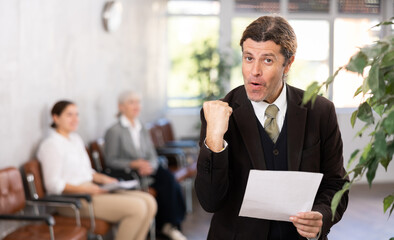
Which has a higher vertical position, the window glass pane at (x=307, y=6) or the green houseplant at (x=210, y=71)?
the window glass pane at (x=307, y=6)

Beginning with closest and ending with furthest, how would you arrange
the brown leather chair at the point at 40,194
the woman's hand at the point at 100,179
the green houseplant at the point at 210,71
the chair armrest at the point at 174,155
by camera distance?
1. the brown leather chair at the point at 40,194
2. the woman's hand at the point at 100,179
3. the chair armrest at the point at 174,155
4. the green houseplant at the point at 210,71

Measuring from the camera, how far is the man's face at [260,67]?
1781mm

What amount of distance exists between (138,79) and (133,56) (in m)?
0.41

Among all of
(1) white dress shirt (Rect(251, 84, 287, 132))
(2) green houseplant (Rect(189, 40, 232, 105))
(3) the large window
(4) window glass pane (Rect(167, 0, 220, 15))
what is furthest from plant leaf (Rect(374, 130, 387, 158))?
(4) window glass pane (Rect(167, 0, 220, 15))

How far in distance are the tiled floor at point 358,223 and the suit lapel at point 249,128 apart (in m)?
3.95

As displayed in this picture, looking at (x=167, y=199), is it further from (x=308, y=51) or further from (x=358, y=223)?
(x=308, y=51)

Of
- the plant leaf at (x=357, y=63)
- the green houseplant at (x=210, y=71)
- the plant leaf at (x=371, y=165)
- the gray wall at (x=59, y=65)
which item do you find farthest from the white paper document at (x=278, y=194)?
the green houseplant at (x=210, y=71)

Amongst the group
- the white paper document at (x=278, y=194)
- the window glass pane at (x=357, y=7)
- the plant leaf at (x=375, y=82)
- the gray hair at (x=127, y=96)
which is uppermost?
the window glass pane at (x=357, y=7)

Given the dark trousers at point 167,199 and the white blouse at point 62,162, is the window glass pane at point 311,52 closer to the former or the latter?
the dark trousers at point 167,199

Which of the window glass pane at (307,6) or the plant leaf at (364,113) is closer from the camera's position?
the plant leaf at (364,113)

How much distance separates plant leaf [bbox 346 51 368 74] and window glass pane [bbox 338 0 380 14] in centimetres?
1009

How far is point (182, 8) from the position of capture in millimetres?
10734

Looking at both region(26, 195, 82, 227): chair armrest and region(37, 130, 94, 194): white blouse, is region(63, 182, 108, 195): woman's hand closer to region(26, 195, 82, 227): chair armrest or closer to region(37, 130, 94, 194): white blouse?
region(37, 130, 94, 194): white blouse

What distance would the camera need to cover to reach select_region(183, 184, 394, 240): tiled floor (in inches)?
243
